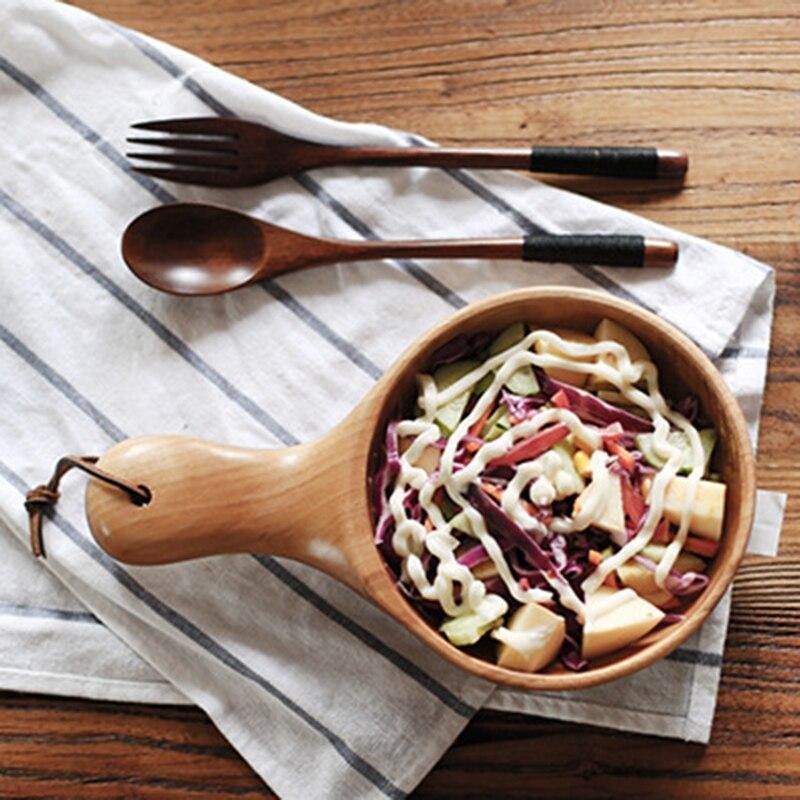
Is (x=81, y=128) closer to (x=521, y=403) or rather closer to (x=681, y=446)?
(x=521, y=403)

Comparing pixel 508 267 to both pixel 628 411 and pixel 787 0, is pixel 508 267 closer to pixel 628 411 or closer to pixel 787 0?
pixel 628 411

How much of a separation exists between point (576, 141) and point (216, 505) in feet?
1.76

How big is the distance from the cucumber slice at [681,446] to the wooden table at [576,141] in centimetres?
14

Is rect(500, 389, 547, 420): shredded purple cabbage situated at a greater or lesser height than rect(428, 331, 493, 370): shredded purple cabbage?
lesser

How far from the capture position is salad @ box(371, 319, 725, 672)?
1117 mm

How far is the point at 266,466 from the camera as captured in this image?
3.83ft

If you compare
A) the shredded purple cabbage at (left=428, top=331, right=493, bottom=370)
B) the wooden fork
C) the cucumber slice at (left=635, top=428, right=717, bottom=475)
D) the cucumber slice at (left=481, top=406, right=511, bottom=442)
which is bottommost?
the cucumber slice at (left=635, top=428, right=717, bottom=475)

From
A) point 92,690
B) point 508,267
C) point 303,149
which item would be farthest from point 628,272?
point 92,690

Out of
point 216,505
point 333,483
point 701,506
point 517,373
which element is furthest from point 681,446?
point 216,505

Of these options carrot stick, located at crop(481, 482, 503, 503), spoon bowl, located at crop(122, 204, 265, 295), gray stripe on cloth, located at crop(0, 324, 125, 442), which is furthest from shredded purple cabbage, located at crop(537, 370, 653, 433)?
gray stripe on cloth, located at crop(0, 324, 125, 442)

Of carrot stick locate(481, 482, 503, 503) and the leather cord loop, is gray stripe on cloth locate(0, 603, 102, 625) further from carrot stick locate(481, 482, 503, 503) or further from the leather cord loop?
carrot stick locate(481, 482, 503, 503)

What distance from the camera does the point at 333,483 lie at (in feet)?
3.73

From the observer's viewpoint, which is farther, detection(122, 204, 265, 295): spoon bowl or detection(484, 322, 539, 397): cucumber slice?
detection(122, 204, 265, 295): spoon bowl

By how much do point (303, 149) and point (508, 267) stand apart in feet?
0.81
